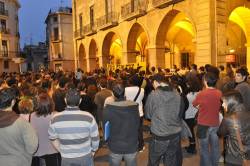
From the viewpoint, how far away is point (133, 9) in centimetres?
1875

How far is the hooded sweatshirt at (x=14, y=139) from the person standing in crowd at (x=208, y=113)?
2.91 metres

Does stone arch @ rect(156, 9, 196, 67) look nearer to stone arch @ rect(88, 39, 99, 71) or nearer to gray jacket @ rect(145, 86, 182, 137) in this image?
stone arch @ rect(88, 39, 99, 71)

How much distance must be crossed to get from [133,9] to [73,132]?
15894 millimetres

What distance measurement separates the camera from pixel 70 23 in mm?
45531

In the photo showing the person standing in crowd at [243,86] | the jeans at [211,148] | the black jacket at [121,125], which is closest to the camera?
the black jacket at [121,125]

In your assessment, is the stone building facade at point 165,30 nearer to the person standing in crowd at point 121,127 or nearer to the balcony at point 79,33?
the balcony at point 79,33

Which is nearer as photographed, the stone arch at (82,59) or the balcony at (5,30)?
the stone arch at (82,59)

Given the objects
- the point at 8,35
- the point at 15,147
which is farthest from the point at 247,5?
the point at 8,35

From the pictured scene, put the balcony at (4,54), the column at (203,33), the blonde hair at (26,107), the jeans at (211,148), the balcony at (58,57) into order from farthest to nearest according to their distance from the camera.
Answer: the balcony at (4,54)
the balcony at (58,57)
the column at (203,33)
the jeans at (211,148)
the blonde hair at (26,107)

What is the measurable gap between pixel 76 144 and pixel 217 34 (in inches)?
404

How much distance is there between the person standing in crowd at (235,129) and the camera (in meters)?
3.42

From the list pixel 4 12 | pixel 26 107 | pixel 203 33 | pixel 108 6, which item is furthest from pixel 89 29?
pixel 4 12

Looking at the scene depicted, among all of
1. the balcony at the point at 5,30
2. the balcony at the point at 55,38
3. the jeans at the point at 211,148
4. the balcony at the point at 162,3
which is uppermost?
the balcony at the point at 5,30

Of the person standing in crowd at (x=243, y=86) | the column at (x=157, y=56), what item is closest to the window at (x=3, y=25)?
the column at (x=157, y=56)
